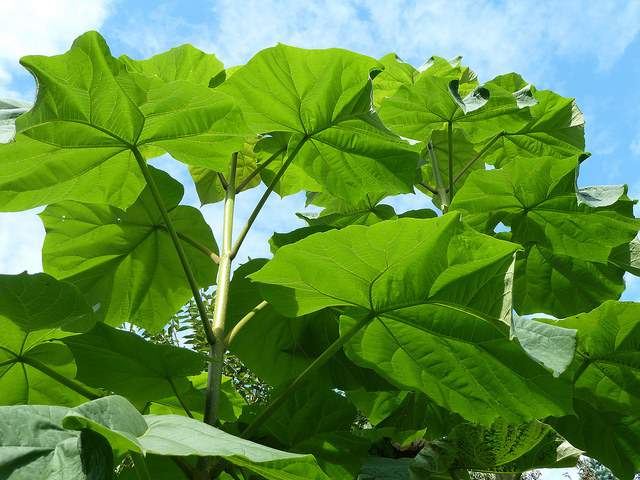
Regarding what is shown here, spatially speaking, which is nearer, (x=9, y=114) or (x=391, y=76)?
(x=9, y=114)

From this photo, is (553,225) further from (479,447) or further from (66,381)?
(66,381)

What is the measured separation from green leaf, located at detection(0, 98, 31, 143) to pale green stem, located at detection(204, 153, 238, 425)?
0.42 metres

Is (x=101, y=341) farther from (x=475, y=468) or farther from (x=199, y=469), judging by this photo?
(x=475, y=468)

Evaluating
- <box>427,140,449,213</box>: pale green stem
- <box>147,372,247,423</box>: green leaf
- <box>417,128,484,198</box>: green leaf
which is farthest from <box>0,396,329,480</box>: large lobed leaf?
<box>417,128,484,198</box>: green leaf

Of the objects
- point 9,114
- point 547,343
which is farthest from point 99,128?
point 547,343

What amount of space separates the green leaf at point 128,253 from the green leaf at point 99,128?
5.1 inches

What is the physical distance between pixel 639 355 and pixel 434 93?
68 cm

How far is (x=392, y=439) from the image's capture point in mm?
1208

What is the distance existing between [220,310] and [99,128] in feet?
1.21

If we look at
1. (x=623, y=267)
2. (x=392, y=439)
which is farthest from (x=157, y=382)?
(x=623, y=267)

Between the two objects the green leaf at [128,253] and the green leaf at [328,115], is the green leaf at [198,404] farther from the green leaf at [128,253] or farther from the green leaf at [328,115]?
the green leaf at [328,115]

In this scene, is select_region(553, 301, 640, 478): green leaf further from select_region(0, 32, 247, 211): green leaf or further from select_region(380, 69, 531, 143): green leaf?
select_region(0, 32, 247, 211): green leaf

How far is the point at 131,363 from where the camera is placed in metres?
1.17

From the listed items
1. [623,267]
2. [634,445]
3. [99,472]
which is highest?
[623,267]
